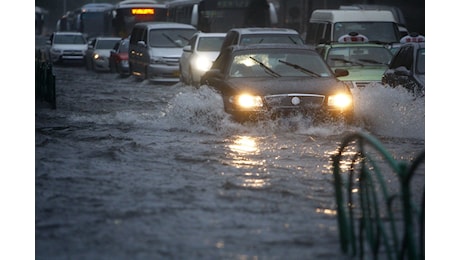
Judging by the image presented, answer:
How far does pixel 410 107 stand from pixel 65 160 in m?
5.63

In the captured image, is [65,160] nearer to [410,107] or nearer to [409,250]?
[410,107]

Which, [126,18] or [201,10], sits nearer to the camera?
[201,10]

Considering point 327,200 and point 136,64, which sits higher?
point 327,200

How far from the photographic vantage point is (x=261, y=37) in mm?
24062

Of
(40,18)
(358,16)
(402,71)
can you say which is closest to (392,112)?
(402,71)

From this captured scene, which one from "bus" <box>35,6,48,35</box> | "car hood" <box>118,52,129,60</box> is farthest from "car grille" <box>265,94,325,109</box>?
"bus" <box>35,6,48,35</box>

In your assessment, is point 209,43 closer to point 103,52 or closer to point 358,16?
point 358,16

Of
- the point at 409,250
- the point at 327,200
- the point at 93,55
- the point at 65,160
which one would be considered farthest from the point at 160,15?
the point at 409,250

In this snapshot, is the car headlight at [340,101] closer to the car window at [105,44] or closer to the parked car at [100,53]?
the parked car at [100,53]

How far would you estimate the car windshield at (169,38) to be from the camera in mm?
31750

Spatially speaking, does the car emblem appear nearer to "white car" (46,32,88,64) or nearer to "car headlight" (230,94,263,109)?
"car headlight" (230,94,263,109)
